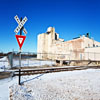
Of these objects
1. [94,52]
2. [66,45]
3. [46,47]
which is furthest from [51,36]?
[94,52]

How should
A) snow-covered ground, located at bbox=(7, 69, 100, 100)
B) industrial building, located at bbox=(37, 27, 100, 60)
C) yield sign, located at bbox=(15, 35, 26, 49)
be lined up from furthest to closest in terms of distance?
industrial building, located at bbox=(37, 27, 100, 60), yield sign, located at bbox=(15, 35, 26, 49), snow-covered ground, located at bbox=(7, 69, 100, 100)

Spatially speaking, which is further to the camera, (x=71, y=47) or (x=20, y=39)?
(x=71, y=47)

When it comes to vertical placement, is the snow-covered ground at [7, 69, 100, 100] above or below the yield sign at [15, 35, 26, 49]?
below

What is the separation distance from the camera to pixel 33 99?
4.01 metres

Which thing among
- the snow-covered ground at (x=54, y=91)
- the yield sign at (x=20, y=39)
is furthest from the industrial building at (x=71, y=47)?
the yield sign at (x=20, y=39)

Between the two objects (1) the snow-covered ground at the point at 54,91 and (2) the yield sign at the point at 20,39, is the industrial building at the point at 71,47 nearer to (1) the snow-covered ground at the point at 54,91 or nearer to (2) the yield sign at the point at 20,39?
(1) the snow-covered ground at the point at 54,91

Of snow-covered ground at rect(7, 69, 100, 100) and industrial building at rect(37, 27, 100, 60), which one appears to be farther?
industrial building at rect(37, 27, 100, 60)

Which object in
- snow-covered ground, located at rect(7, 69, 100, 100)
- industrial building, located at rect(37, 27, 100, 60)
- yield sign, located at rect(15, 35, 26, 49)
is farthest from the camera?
industrial building, located at rect(37, 27, 100, 60)

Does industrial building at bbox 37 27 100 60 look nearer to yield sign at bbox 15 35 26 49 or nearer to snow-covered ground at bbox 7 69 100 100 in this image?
snow-covered ground at bbox 7 69 100 100

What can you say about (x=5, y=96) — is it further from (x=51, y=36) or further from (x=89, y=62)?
(x=51, y=36)

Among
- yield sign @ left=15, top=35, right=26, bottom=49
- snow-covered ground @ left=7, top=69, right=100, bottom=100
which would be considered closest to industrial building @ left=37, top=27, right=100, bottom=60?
snow-covered ground @ left=7, top=69, right=100, bottom=100

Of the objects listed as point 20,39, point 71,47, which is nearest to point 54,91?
point 20,39

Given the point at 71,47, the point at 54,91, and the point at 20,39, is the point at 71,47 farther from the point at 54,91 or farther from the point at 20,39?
the point at 54,91

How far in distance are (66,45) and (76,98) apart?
1315 inches
